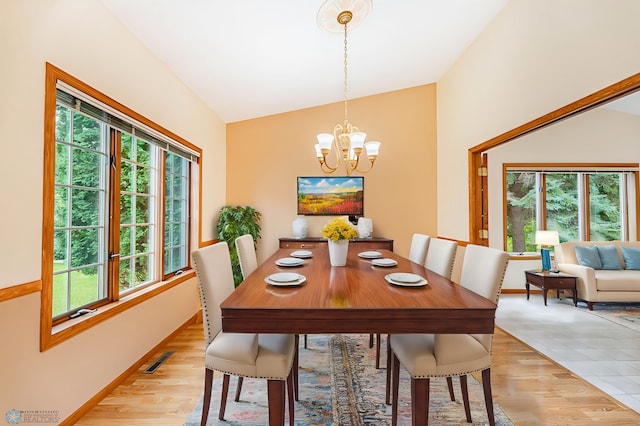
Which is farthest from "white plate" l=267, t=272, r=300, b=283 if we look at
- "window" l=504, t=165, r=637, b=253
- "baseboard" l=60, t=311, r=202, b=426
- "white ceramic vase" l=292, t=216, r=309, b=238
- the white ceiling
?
"window" l=504, t=165, r=637, b=253

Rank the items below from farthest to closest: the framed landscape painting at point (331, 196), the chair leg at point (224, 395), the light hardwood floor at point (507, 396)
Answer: the framed landscape painting at point (331, 196), the light hardwood floor at point (507, 396), the chair leg at point (224, 395)

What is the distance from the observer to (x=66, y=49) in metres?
1.77

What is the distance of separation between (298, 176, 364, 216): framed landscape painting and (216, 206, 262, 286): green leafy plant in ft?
2.56

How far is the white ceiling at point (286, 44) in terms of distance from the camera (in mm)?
2301

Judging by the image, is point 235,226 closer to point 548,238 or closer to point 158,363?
point 158,363

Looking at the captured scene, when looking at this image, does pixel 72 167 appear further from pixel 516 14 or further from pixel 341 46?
pixel 516 14

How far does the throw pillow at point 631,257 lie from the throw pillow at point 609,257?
Result: 0.29 ft

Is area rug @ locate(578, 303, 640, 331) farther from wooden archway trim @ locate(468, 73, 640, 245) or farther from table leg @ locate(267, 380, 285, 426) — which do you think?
table leg @ locate(267, 380, 285, 426)

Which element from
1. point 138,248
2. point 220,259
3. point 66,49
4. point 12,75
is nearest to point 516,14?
point 220,259

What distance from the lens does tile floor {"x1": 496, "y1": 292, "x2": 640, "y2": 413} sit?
2324mm

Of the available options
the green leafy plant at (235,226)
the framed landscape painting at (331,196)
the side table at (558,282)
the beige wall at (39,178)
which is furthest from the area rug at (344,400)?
the side table at (558,282)

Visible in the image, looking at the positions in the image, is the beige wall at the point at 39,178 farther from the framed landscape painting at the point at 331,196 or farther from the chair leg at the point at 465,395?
the framed landscape painting at the point at 331,196

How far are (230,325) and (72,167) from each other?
1.65 metres

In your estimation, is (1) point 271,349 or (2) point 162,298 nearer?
(1) point 271,349
